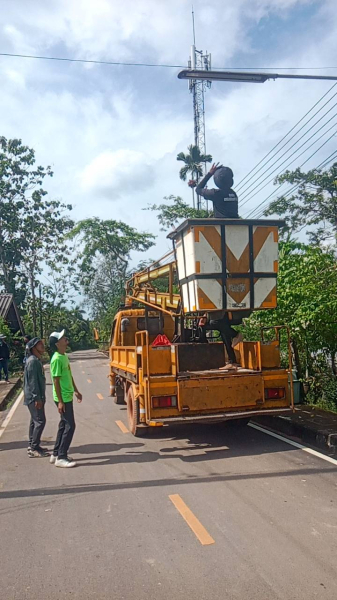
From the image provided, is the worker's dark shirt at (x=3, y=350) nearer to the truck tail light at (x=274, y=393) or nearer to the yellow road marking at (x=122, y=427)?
the yellow road marking at (x=122, y=427)

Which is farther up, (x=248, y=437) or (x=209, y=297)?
(x=209, y=297)

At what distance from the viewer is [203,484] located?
6312mm

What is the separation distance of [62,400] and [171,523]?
2.87 metres

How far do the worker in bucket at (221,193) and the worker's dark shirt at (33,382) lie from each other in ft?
12.3

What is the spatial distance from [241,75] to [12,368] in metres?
22.4

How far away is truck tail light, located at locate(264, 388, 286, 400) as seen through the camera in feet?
27.3

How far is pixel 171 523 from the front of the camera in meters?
5.09

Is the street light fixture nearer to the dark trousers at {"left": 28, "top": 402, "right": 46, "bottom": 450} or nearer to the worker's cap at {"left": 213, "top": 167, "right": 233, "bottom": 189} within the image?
the worker's cap at {"left": 213, "top": 167, "right": 233, "bottom": 189}

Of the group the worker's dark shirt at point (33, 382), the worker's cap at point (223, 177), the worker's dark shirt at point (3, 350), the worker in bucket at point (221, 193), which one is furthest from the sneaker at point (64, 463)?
the worker's dark shirt at point (3, 350)

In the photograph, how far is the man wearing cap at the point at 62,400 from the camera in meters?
7.36

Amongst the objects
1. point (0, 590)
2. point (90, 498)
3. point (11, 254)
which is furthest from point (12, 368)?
point (0, 590)

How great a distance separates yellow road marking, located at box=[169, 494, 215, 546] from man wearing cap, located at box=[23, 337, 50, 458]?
298 centimetres

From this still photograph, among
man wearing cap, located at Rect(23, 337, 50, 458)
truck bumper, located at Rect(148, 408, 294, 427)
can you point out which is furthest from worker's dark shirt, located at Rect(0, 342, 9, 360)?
truck bumper, located at Rect(148, 408, 294, 427)

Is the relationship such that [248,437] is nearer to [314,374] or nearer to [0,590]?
[314,374]
